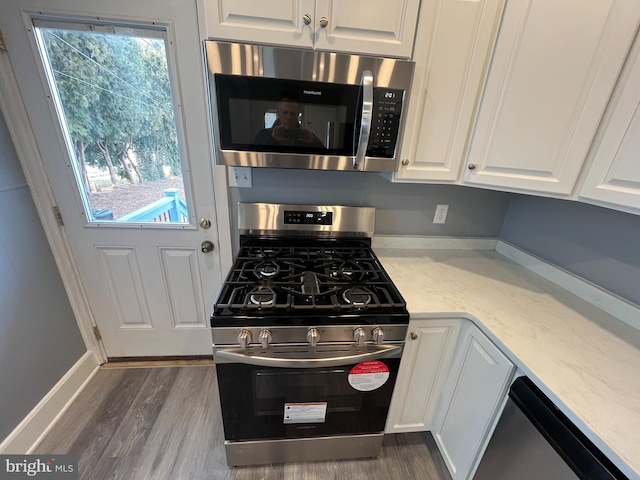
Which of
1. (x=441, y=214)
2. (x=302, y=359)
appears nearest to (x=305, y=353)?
(x=302, y=359)

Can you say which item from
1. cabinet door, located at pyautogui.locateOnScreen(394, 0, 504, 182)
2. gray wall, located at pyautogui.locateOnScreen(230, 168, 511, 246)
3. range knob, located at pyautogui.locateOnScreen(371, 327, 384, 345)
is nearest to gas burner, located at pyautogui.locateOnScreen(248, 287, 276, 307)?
range knob, located at pyautogui.locateOnScreen(371, 327, 384, 345)

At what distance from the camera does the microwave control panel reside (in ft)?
3.43

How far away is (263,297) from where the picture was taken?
1.03 metres

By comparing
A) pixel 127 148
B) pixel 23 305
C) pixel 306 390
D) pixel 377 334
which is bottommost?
pixel 306 390

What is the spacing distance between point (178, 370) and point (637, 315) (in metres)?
2.46

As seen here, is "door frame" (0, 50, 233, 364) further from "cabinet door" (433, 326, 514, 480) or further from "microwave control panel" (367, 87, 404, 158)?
"cabinet door" (433, 326, 514, 480)

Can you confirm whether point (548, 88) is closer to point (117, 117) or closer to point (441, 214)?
point (441, 214)

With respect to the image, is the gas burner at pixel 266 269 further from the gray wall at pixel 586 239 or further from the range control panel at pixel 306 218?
the gray wall at pixel 586 239

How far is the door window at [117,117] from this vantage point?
1220 mm

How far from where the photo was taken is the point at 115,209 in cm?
149

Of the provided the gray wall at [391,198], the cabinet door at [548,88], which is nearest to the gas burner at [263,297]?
the gray wall at [391,198]

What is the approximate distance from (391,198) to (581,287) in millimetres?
998

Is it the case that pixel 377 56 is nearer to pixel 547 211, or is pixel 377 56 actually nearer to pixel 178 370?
pixel 547 211

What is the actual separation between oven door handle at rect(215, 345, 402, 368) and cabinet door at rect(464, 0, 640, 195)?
0.87 metres
